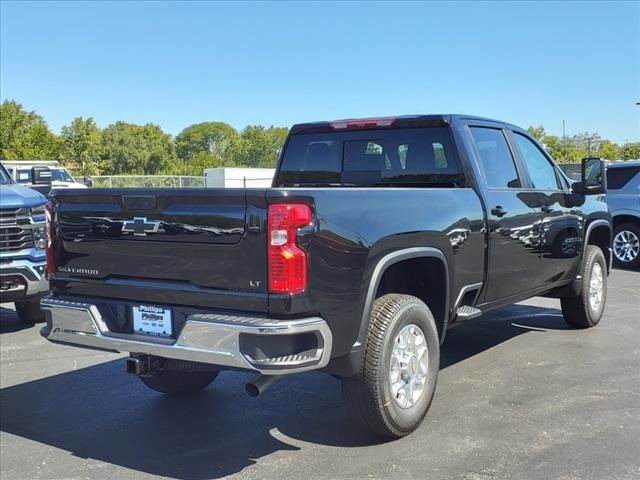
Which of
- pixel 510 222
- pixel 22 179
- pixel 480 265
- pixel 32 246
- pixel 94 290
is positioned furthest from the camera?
pixel 22 179

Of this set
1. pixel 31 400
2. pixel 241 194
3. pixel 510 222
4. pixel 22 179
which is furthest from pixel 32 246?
pixel 510 222

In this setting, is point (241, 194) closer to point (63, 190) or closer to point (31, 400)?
point (63, 190)

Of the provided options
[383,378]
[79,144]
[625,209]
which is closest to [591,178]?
[383,378]

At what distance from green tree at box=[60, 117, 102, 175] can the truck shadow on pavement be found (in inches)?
1948

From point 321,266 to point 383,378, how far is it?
84 cm

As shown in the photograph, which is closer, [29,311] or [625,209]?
[29,311]

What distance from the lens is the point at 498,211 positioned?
499 centimetres

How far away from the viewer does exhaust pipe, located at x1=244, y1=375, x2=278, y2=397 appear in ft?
11.3

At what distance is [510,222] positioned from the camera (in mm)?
5125

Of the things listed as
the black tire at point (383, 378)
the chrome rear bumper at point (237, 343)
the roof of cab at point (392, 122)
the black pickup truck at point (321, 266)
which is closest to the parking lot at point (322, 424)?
the black tire at point (383, 378)

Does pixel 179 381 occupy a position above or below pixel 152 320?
below

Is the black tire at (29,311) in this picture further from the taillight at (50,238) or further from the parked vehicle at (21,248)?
Result: the taillight at (50,238)

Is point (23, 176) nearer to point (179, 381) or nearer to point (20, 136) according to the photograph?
point (179, 381)

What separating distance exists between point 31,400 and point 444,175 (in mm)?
3602
